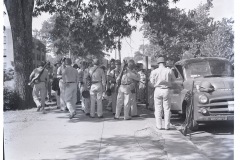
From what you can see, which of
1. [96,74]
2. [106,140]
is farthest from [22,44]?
[106,140]

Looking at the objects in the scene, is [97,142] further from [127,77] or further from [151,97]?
[151,97]

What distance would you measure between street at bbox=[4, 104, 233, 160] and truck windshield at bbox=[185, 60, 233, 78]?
149 centimetres

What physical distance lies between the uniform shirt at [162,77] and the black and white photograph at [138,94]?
0.03 metres

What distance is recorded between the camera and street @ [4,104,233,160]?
19.5 feet

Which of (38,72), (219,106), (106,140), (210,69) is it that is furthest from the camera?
(38,72)

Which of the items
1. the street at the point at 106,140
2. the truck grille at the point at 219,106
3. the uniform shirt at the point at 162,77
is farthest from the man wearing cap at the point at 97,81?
the truck grille at the point at 219,106

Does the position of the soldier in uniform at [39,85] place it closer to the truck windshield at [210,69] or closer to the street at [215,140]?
the street at [215,140]

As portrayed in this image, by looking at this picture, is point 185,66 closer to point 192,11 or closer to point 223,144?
point 192,11

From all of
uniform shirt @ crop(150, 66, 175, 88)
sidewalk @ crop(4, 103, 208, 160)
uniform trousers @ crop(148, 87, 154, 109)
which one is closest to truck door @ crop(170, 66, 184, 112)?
sidewalk @ crop(4, 103, 208, 160)

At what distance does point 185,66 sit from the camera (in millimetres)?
9352

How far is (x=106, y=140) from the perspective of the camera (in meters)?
7.04

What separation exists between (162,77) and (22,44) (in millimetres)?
6772

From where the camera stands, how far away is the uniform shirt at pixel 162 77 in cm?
798

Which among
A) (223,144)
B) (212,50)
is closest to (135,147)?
(223,144)
